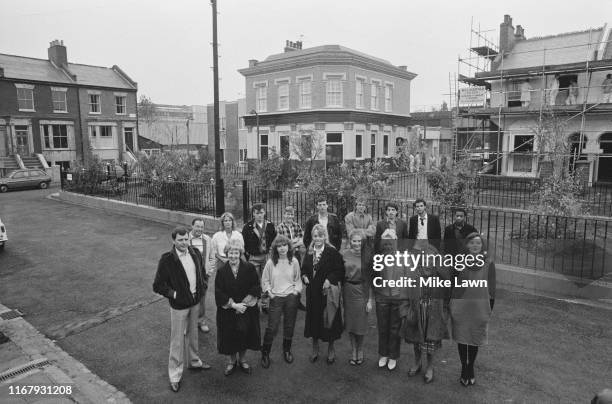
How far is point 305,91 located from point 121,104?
2079 cm

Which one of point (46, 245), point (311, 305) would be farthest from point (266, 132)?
point (311, 305)

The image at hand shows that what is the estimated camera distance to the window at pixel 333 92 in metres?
30.7

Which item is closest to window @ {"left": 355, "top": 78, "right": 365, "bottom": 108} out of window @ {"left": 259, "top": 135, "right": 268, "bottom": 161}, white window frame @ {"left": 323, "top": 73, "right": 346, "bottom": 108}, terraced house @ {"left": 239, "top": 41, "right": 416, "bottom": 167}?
terraced house @ {"left": 239, "top": 41, "right": 416, "bottom": 167}

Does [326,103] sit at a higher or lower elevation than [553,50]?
lower

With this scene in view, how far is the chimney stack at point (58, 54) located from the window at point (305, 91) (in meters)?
23.6

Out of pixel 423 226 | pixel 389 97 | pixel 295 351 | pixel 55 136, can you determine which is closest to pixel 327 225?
pixel 423 226

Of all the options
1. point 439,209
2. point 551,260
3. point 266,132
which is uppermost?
point 266,132

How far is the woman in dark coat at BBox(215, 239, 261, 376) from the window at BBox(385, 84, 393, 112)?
30801 mm

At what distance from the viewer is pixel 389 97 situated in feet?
114

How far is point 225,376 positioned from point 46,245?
1002 centimetres

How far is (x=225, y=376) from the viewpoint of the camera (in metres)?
5.75

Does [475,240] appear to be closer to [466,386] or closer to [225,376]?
[466,386]

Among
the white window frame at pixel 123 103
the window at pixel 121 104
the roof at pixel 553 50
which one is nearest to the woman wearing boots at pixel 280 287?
the roof at pixel 553 50

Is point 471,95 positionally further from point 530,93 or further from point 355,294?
point 355,294
